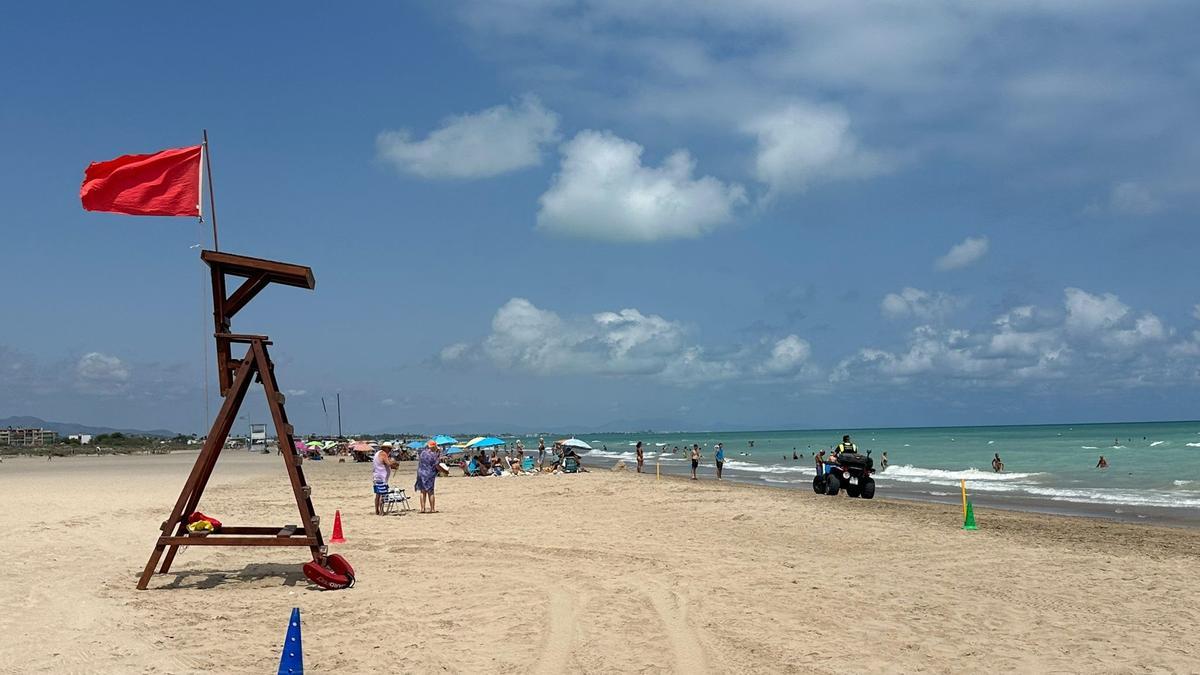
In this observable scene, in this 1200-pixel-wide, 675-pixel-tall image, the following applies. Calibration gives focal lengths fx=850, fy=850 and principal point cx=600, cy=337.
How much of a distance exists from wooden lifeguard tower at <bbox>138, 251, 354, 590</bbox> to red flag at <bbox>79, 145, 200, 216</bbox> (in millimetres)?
763

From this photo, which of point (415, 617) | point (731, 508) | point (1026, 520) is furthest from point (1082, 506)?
point (415, 617)

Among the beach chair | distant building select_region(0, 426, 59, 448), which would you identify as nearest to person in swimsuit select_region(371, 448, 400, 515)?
the beach chair

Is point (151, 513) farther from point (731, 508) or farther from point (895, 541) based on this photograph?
point (895, 541)

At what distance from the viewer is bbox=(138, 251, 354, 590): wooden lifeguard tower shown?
9.26 m

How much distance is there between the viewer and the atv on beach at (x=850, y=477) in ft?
77.2

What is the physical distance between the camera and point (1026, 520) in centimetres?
1791

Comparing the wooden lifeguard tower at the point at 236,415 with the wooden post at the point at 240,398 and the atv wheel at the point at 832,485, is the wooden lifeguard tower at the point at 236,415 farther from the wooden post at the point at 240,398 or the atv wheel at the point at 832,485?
the atv wheel at the point at 832,485

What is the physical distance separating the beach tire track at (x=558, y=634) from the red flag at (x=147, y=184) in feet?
19.6

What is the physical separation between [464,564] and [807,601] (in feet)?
14.5

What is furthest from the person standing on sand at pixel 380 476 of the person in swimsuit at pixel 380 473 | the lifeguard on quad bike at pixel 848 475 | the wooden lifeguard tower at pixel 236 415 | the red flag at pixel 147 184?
the lifeguard on quad bike at pixel 848 475

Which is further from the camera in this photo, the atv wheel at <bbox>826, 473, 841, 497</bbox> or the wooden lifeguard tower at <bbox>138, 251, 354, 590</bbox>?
the atv wheel at <bbox>826, 473, 841, 497</bbox>

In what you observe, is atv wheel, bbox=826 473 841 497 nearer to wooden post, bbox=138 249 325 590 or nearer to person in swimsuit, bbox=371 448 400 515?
person in swimsuit, bbox=371 448 400 515

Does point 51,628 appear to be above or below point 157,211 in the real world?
below

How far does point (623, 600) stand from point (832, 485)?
648 inches
